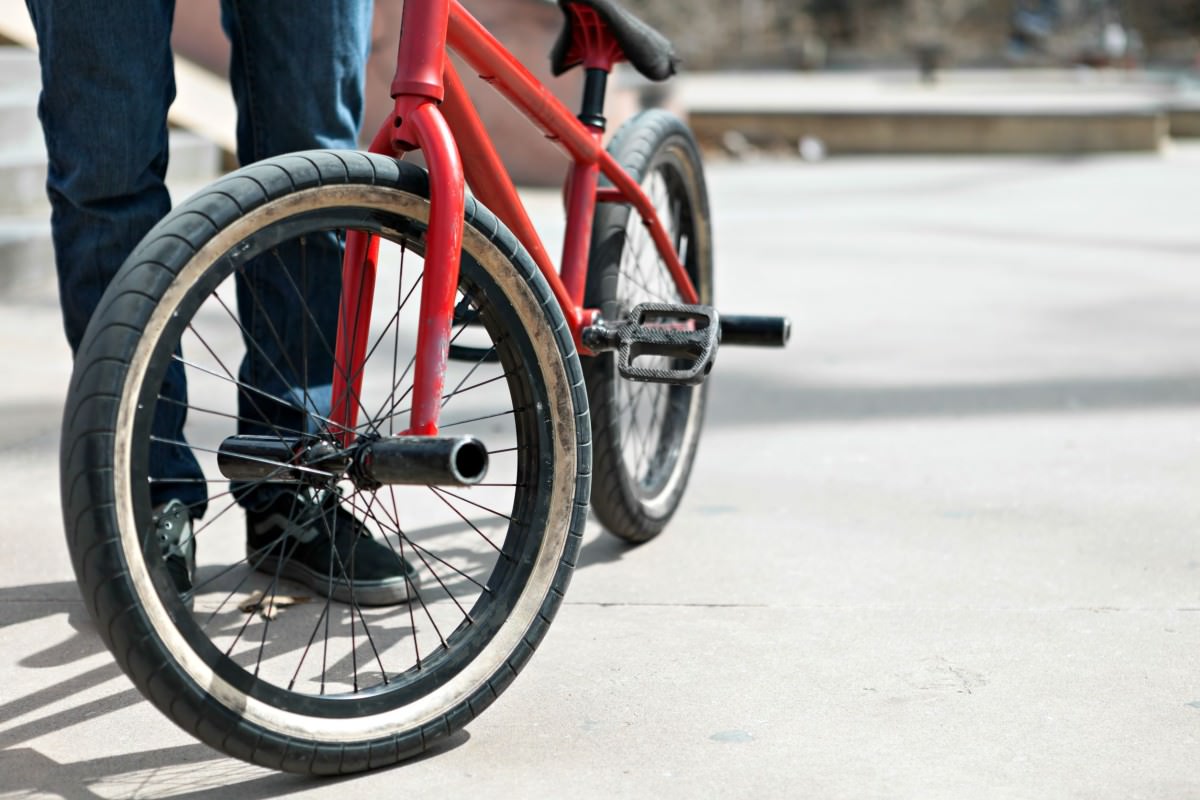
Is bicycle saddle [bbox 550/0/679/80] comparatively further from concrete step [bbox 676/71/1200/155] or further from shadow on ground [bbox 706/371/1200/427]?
concrete step [bbox 676/71/1200/155]

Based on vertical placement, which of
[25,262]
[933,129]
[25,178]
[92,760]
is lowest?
[92,760]

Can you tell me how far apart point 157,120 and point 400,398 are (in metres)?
0.57

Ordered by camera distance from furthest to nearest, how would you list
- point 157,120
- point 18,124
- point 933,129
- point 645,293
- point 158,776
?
point 933,129 < point 18,124 < point 645,293 < point 157,120 < point 158,776

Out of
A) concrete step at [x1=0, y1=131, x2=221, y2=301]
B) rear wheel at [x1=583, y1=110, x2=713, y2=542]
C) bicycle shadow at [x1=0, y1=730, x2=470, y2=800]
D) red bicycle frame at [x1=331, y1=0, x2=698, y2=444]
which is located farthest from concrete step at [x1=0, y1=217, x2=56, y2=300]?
bicycle shadow at [x1=0, y1=730, x2=470, y2=800]

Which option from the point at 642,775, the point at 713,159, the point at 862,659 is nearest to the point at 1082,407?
the point at 862,659

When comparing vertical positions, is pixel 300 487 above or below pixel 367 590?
above

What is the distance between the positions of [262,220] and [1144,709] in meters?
1.28

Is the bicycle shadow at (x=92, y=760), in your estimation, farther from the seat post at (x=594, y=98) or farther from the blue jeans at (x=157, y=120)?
the seat post at (x=594, y=98)

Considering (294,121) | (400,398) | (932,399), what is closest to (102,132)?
(294,121)

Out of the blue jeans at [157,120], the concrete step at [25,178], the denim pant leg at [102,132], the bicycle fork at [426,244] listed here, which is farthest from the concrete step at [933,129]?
the bicycle fork at [426,244]

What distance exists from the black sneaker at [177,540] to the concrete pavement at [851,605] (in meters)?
0.16

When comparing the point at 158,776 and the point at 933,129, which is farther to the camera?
the point at 933,129

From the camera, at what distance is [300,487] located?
205 cm

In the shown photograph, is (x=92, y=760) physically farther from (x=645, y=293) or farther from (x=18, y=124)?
(x=18, y=124)
